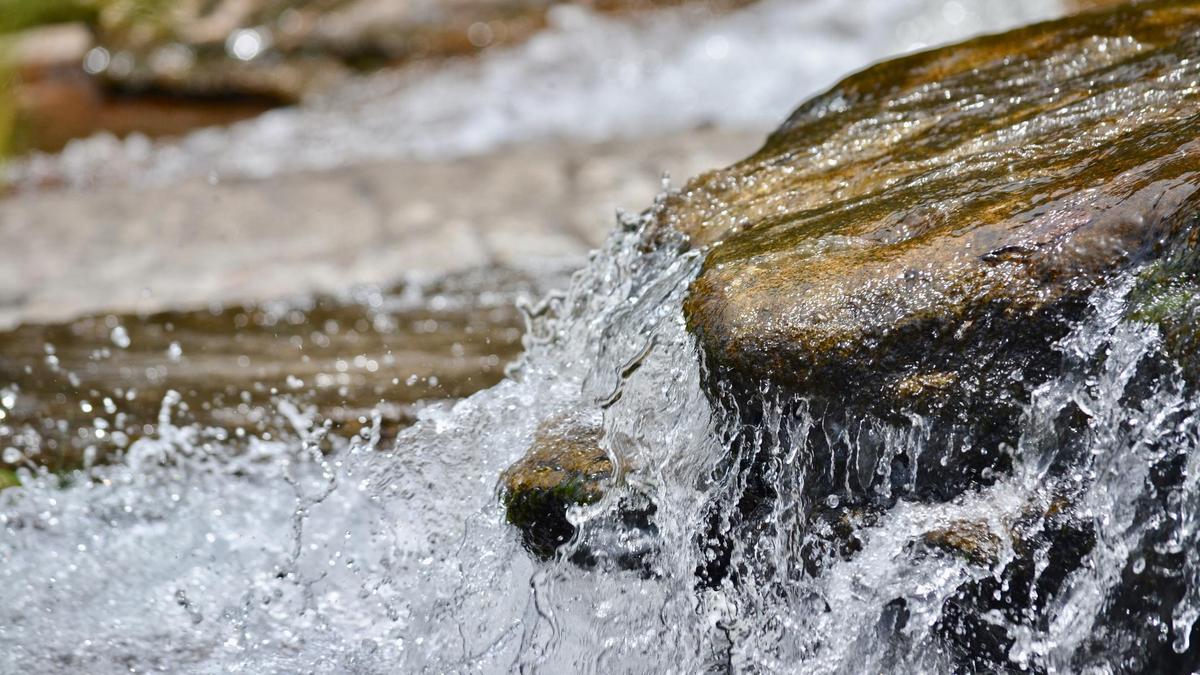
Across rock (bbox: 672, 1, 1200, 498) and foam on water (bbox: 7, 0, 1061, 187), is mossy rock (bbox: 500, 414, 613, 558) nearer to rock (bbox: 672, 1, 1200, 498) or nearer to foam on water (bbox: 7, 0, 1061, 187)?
rock (bbox: 672, 1, 1200, 498)

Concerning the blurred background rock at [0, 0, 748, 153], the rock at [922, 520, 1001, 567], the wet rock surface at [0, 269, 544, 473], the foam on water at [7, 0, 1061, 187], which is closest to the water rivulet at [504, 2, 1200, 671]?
the rock at [922, 520, 1001, 567]

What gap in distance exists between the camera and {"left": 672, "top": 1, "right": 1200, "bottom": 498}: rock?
218 cm

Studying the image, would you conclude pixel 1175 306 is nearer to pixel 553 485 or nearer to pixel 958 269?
pixel 958 269

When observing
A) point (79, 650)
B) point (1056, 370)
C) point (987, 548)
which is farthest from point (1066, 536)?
point (79, 650)

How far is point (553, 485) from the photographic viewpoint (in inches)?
96.8

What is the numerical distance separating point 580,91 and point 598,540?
201 inches

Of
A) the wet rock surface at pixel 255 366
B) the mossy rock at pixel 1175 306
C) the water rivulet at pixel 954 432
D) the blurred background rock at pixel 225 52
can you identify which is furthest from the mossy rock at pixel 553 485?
the blurred background rock at pixel 225 52

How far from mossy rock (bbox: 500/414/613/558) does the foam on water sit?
4.00 m

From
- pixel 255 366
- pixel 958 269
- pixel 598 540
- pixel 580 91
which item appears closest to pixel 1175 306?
pixel 958 269

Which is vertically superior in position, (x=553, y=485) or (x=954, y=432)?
(x=954, y=432)

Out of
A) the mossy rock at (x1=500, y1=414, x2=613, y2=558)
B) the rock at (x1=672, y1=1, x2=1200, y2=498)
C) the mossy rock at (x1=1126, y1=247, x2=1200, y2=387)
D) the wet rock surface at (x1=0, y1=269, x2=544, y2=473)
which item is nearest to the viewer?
the mossy rock at (x1=1126, y1=247, x2=1200, y2=387)

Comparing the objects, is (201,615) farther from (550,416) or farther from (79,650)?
(550,416)

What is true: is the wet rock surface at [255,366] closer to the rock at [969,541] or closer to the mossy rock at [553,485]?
the mossy rock at [553,485]

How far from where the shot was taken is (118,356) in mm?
4109
